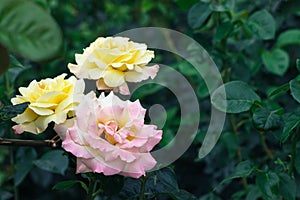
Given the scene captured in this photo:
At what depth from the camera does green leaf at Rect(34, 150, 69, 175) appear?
1356 mm

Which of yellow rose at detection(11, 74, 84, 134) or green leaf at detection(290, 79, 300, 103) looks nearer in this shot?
yellow rose at detection(11, 74, 84, 134)

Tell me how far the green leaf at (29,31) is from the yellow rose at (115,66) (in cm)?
29

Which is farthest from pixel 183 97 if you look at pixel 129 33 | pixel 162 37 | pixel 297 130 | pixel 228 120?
pixel 297 130

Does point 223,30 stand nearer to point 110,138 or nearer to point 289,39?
point 289,39

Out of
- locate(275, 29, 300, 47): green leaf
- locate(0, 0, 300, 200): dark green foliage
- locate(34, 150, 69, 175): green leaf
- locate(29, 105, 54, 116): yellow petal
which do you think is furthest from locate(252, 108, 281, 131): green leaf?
locate(275, 29, 300, 47): green leaf

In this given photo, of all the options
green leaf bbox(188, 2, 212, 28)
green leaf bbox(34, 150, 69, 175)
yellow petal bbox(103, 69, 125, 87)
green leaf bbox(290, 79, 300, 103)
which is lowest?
green leaf bbox(34, 150, 69, 175)

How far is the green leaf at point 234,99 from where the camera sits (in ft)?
3.56

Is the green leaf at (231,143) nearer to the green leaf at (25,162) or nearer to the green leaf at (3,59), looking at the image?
the green leaf at (25,162)

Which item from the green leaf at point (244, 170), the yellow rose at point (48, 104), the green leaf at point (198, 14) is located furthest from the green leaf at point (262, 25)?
the yellow rose at point (48, 104)

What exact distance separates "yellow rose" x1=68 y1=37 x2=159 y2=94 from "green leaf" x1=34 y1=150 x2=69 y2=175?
0.48 m

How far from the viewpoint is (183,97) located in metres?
1.91

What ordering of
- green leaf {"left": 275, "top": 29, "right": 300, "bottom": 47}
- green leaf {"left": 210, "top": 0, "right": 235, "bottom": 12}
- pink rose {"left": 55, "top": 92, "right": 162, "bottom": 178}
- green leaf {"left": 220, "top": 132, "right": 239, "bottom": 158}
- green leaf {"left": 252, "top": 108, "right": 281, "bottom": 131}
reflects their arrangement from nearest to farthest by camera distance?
1. pink rose {"left": 55, "top": 92, "right": 162, "bottom": 178}
2. green leaf {"left": 252, "top": 108, "right": 281, "bottom": 131}
3. green leaf {"left": 210, "top": 0, "right": 235, "bottom": 12}
4. green leaf {"left": 220, "top": 132, "right": 239, "bottom": 158}
5. green leaf {"left": 275, "top": 29, "right": 300, "bottom": 47}

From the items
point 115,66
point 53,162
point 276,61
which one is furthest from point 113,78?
point 276,61

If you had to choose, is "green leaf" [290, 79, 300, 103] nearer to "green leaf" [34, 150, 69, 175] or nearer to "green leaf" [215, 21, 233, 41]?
"green leaf" [215, 21, 233, 41]
